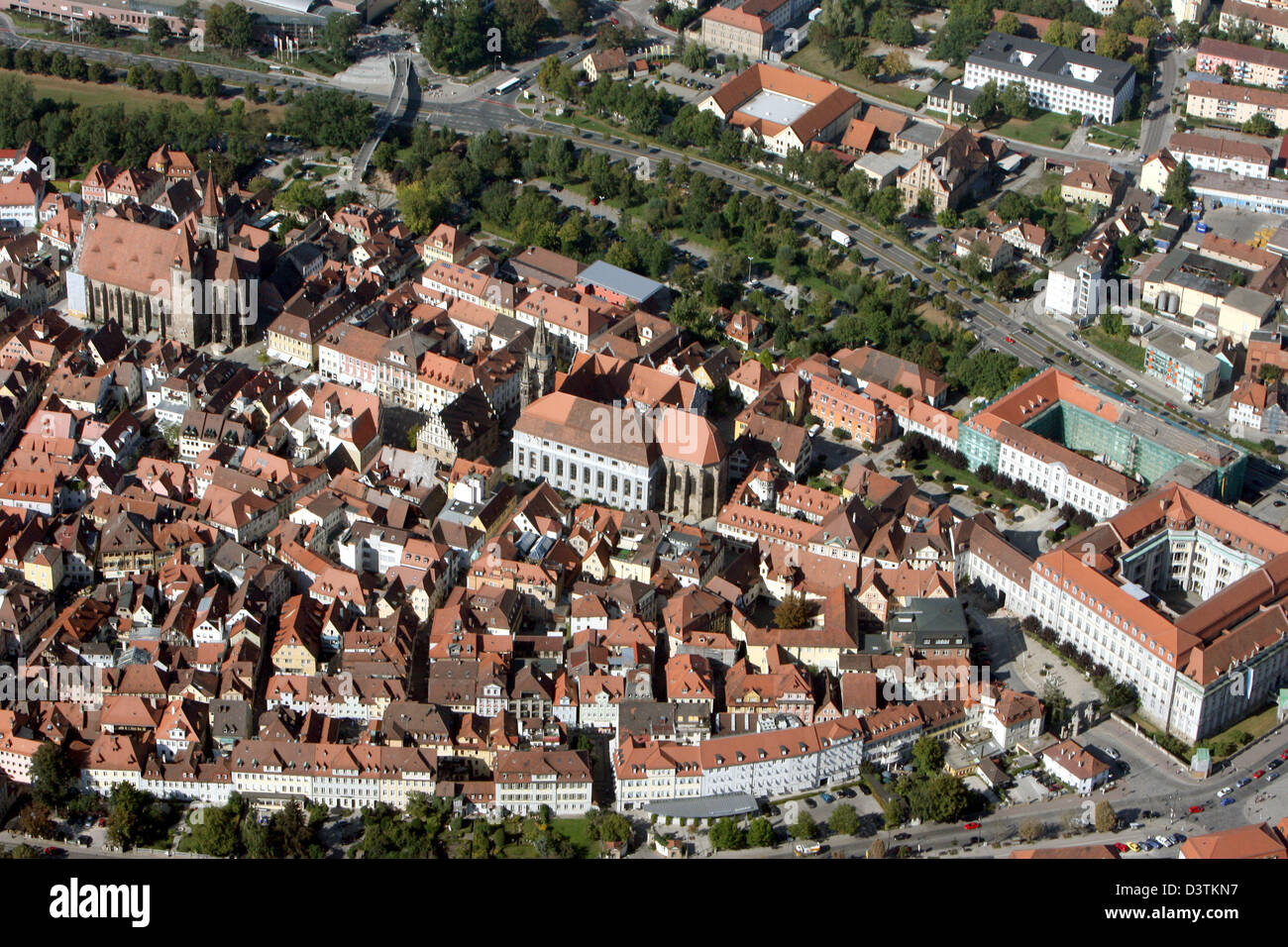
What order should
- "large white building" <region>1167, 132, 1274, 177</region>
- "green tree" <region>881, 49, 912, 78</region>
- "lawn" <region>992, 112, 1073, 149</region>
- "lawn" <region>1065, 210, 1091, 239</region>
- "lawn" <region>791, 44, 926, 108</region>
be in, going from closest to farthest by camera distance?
"lawn" <region>1065, 210, 1091, 239</region>
"large white building" <region>1167, 132, 1274, 177</region>
"lawn" <region>992, 112, 1073, 149</region>
"lawn" <region>791, 44, 926, 108</region>
"green tree" <region>881, 49, 912, 78</region>

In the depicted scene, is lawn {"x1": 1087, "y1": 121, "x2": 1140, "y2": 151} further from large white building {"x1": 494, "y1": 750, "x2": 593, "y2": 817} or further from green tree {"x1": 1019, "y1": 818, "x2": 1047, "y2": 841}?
large white building {"x1": 494, "y1": 750, "x2": 593, "y2": 817}

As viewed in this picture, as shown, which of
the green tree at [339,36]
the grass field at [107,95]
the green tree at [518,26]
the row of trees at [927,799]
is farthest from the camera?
the green tree at [518,26]

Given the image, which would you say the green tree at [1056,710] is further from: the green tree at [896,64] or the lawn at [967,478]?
the green tree at [896,64]

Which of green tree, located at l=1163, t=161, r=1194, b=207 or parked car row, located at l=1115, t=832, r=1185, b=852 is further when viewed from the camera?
green tree, located at l=1163, t=161, r=1194, b=207

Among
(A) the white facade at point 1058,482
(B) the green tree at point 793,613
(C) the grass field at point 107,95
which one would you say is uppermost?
(C) the grass field at point 107,95

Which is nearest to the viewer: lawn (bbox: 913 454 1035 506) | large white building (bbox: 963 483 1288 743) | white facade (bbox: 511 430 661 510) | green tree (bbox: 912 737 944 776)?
green tree (bbox: 912 737 944 776)

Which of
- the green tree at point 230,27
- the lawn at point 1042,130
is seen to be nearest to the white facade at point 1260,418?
the lawn at point 1042,130

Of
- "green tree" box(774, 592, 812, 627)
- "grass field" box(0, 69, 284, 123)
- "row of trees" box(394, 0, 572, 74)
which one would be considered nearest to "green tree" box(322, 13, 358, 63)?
"row of trees" box(394, 0, 572, 74)

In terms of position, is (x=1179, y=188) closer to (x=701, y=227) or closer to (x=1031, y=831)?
(x=701, y=227)
